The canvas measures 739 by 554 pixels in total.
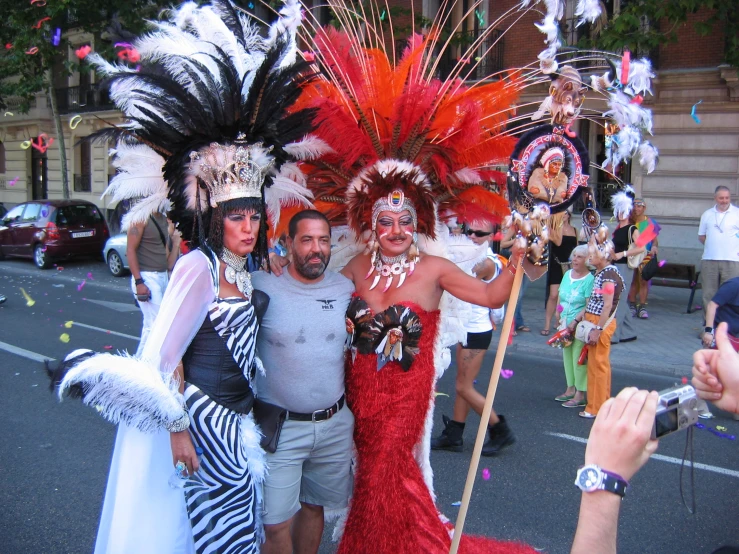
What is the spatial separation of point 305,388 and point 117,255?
523 inches

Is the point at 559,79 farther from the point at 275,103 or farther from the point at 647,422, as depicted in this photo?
the point at 647,422

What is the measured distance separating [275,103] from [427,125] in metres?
0.83

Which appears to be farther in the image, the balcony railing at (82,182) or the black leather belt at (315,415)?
the balcony railing at (82,182)

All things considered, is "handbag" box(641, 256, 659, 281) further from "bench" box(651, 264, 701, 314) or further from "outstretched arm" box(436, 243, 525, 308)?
"outstretched arm" box(436, 243, 525, 308)

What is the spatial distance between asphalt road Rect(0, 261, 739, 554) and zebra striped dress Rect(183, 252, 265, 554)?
47.8 inches

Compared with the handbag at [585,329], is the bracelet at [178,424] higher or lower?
higher

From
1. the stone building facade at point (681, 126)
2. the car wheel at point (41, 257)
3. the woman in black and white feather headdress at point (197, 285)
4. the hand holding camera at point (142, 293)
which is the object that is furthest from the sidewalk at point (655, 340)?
the car wheel at point (41, 257)

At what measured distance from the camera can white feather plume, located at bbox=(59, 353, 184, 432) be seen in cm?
226

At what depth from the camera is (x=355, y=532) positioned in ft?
10.3

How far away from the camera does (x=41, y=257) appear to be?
1634cm

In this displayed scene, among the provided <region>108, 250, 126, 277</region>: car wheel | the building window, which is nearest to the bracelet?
<region>108, 250, 126, 277</region>: car wheel

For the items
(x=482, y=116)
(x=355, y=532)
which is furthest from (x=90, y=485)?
(x=482, y=116)

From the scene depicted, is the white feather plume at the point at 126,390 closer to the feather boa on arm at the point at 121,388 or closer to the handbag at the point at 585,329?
the feather boa on arm at the point at 121,388

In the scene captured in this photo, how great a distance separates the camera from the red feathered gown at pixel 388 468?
10.00ft
